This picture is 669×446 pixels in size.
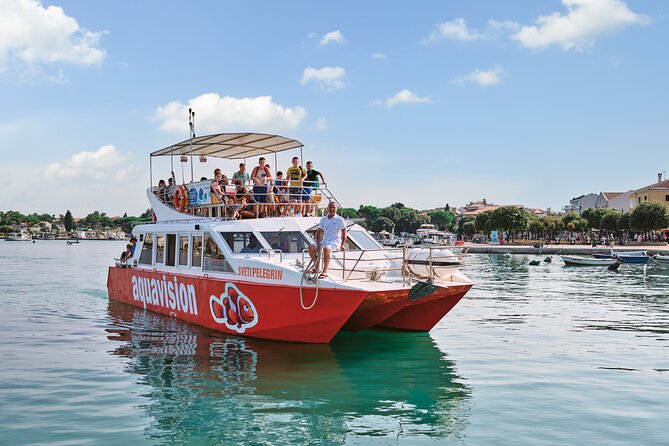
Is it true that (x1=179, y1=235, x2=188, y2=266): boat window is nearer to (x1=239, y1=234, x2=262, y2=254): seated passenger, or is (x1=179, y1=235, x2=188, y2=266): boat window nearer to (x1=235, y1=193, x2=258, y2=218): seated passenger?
(x1=235, y1=193, x2=258, y2=218): seated passenger

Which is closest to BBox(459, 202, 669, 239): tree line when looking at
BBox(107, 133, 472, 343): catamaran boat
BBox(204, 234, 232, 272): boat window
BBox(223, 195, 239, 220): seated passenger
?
BBox(107, 133, 472, 343): catamaran boat

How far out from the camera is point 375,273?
13.8m

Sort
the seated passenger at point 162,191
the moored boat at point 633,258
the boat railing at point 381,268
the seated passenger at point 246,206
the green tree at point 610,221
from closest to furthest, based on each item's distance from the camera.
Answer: the boat railing at point 381,268
the seated passenger at point 246,206
the seated passenger at point 162,191
the moored boat at point 633,258
the green tree at point 610,221

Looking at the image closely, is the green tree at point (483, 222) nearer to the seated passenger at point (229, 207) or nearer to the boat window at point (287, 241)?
the seated passenger at point (229, 207)

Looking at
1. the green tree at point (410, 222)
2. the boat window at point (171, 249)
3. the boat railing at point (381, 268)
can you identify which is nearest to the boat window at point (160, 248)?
the boat window at point (171, 249)

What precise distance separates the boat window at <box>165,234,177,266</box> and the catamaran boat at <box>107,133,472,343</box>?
29mm

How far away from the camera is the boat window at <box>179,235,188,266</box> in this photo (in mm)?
17609

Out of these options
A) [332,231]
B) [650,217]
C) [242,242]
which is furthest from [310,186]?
[650,217]

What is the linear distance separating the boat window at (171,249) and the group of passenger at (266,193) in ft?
6.52

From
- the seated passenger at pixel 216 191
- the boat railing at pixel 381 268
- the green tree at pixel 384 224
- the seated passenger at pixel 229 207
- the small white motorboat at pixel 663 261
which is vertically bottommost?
the small white motorboat at pixel 663 261

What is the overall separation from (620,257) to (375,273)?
49.5 m

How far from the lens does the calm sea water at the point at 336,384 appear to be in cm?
895

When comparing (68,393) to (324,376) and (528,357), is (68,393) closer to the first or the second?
(324,376)

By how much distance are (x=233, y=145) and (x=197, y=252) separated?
4939 millimetres
